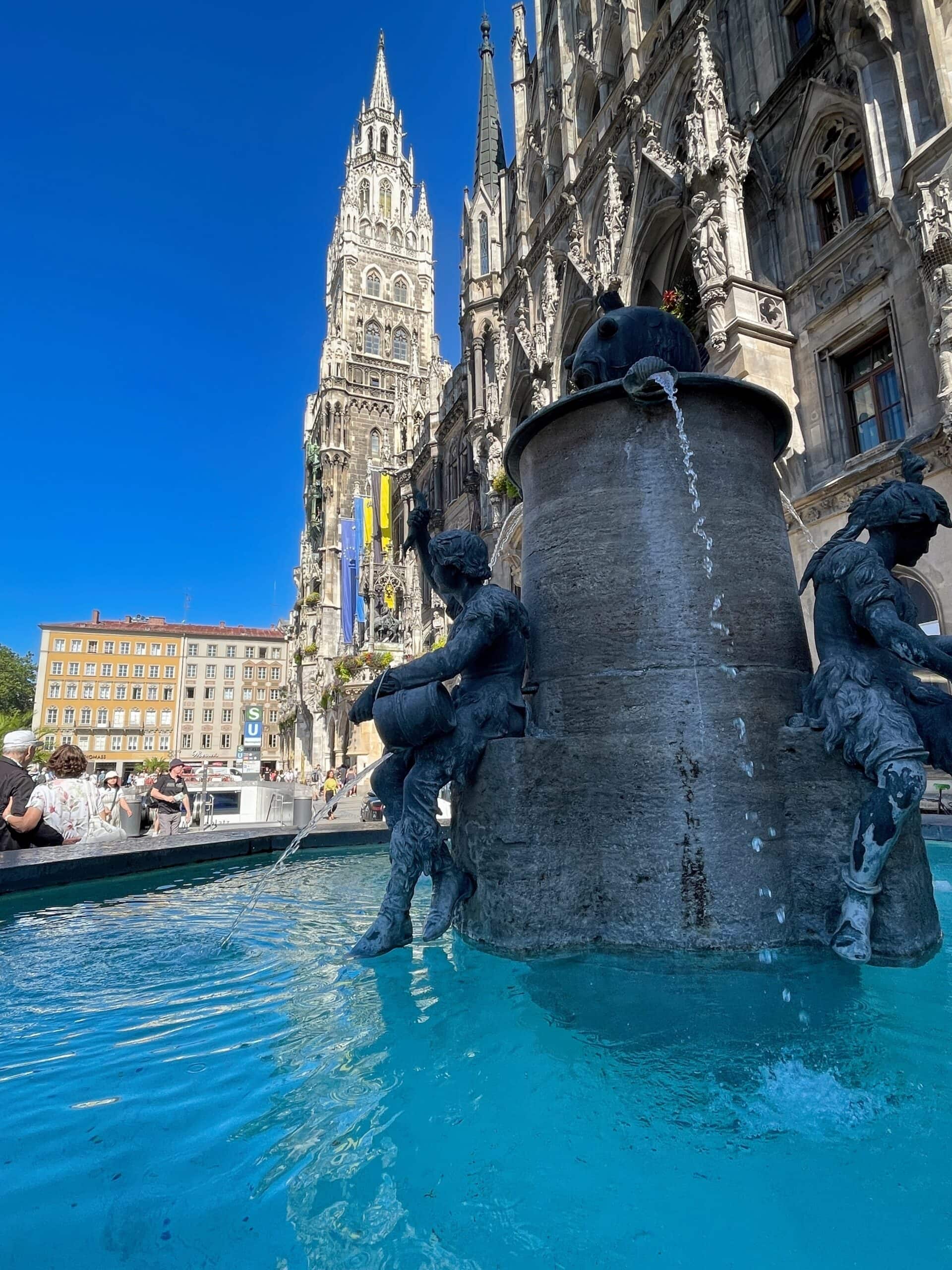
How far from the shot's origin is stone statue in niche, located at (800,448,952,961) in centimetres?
293

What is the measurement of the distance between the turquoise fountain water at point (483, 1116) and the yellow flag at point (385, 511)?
4369cm

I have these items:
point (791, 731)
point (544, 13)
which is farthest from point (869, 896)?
point (544, 13)

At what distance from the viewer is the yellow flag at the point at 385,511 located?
45.8m

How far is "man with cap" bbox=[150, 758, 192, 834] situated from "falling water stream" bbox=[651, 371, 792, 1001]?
33.1 feet

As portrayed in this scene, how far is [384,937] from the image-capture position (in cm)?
345

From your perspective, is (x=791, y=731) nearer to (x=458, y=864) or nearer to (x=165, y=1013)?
(x=458, y=864)

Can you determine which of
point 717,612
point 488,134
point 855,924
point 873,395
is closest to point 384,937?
point 855,924

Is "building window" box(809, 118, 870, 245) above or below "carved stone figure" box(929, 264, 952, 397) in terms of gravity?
above

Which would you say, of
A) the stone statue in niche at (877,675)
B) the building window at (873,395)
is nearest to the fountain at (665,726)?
the stone statue in niche at (877,675)

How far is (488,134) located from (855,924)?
36530mm

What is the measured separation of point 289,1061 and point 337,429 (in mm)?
62998

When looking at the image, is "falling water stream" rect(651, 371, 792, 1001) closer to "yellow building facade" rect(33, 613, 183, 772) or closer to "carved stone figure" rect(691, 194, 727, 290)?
"carved stone figure" rect(691, 194, 727, 290)

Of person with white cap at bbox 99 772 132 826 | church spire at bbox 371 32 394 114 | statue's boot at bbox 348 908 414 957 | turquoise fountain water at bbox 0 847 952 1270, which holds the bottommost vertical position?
turquoise fountain water at bbox 0 847 952 1270

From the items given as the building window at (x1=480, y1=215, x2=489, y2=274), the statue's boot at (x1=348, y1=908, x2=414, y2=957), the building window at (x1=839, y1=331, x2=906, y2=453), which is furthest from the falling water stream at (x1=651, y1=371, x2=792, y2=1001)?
the building window at (x1=480, y1=215, x2=489, y2=274)
